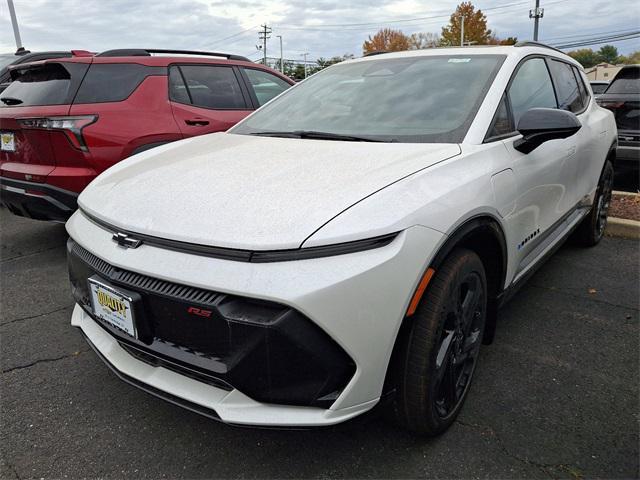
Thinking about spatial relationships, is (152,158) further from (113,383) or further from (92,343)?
(113,383)

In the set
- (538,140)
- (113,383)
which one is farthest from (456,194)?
(113,383)

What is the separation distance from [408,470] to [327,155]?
133 cm

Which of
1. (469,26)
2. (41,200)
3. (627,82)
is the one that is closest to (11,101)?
(41,200)

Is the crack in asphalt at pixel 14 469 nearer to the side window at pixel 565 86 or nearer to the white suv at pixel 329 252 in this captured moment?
the white suv at pixel 329 252

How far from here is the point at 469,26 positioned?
58.4 meters

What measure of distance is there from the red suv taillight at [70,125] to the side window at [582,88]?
388 centimetres

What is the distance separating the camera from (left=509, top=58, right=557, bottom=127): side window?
2633mm

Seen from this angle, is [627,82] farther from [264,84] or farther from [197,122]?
[197,122]

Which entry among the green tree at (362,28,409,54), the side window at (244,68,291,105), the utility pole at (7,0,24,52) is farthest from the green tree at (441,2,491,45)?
the side window at (244,68,291,105)

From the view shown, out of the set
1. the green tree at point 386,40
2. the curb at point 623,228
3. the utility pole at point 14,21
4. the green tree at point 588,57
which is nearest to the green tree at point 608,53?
the green tree at point 588,57

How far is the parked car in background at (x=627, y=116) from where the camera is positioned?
598cm

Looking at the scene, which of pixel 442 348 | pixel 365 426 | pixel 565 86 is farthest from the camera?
pixel 565 86

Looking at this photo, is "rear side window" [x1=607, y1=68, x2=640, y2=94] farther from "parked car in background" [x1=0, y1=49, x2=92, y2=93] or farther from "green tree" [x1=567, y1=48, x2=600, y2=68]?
"green tree" [x1=567, y1=48, x2=600, y2=68]

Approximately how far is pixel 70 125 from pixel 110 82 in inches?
22.6
